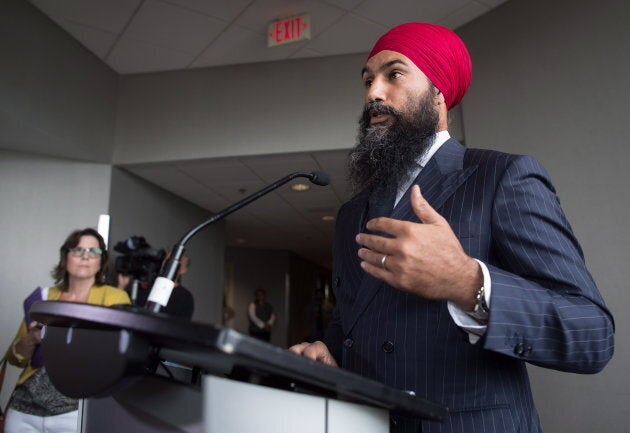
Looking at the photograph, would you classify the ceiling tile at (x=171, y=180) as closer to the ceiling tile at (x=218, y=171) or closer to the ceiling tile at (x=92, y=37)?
the ceiling tile at (x=218, y=171)

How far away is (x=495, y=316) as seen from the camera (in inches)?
24.6

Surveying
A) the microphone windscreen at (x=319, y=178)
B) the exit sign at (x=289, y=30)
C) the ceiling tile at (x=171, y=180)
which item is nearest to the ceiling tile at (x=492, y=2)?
the exit sign at (x=289, y=30)

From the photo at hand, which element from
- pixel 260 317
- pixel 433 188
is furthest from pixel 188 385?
pixel 260 317

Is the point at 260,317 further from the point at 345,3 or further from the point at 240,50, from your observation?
the point at 345,3

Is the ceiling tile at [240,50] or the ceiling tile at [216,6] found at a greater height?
the ceiling tile at [216,6]

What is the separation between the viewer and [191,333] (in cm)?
40

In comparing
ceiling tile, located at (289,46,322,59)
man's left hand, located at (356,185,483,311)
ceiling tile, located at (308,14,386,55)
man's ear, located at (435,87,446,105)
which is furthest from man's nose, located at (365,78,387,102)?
ceiling tile, located at (289,46,322,59)

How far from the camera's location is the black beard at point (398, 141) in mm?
1083

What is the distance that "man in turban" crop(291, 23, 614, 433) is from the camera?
0.63 m

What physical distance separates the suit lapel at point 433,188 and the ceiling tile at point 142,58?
11.9 ft

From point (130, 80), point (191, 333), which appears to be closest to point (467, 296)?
point (191, 333)

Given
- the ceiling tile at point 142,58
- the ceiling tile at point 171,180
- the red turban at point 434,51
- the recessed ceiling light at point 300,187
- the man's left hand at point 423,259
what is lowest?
the man's left hand at point 423,259

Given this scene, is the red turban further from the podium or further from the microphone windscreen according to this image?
the podium

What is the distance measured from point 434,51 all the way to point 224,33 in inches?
119
